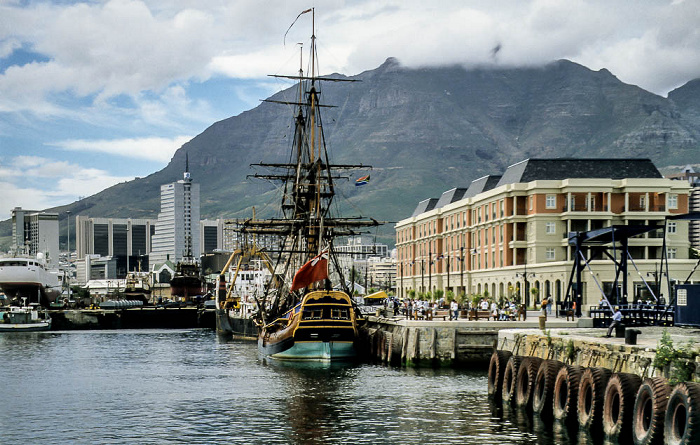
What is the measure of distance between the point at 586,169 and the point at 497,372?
83.1 meters

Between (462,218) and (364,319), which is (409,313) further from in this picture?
(462,218)

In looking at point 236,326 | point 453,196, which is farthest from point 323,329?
point 453,196

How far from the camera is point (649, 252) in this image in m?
115

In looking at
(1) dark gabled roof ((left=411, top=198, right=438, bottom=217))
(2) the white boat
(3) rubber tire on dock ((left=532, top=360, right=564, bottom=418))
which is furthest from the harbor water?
(1) dark gabled roof ((left=411, top=198, right=438, bottom=217))

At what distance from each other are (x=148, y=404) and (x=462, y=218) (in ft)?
338

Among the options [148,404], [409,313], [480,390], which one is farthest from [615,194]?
[148,404]

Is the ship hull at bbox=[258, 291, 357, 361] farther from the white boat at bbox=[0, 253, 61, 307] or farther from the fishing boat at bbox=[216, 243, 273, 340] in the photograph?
the white boat at bbox=[0, 253, 61, 307]

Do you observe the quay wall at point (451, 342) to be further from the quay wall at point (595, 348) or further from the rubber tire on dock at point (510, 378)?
the rubber tire on dock at point (510, 378)

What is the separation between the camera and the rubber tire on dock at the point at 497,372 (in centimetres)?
4344

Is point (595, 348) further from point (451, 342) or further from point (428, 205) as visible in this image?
point (428, 205)

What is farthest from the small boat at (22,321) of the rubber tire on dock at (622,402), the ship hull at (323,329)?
the rubber tire on dock at (622,402)

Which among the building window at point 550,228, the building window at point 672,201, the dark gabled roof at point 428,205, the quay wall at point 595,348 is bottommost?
the quay wall at point 595,348

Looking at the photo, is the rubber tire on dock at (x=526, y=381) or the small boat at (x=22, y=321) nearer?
the rubber tire on dock at (x=526, y=381)

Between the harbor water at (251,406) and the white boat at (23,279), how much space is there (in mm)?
102609
